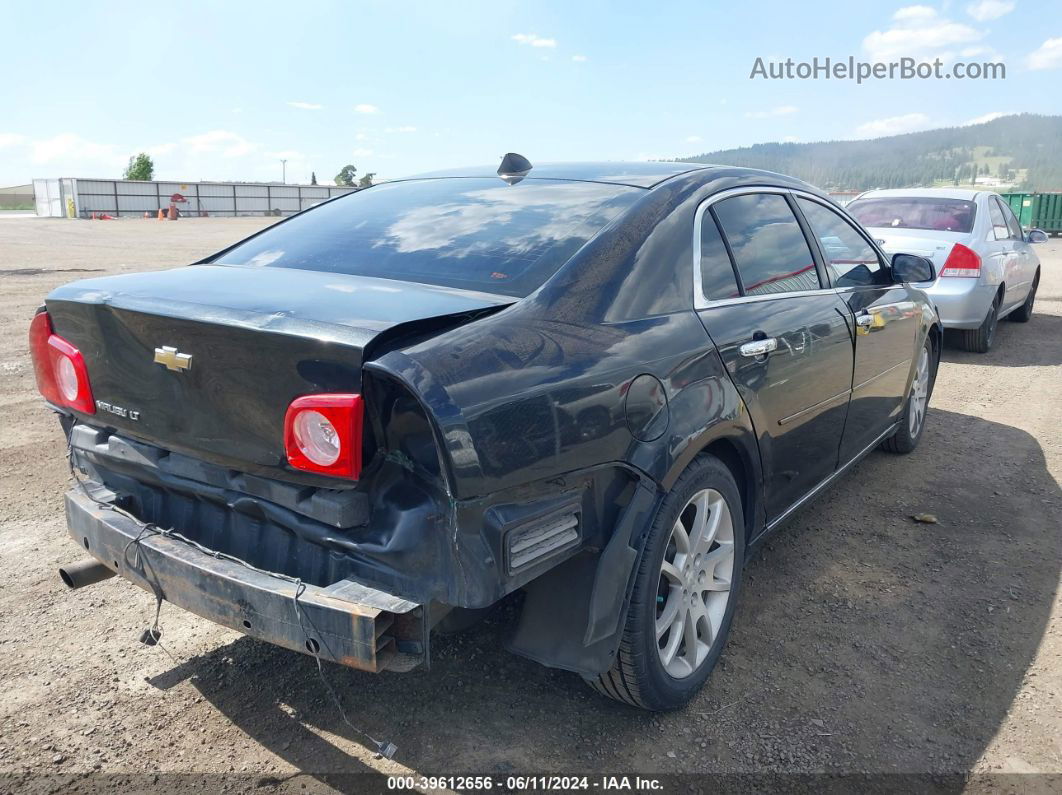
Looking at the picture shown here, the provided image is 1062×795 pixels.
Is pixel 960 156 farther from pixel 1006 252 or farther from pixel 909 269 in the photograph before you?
pixel 909 269

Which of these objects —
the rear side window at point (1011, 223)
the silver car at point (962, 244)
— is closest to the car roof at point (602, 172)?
the silver car at point (962, 244)

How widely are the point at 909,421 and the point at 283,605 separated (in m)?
4.21

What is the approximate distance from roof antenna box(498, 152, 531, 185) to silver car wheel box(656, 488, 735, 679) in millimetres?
1485

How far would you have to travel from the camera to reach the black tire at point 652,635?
93.4 inches

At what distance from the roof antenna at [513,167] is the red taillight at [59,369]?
1.67 meters

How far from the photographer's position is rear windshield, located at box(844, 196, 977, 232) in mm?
8539

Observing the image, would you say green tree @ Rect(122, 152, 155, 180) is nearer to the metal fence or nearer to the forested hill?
the metal fence

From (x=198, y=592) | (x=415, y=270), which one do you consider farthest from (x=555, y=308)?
(x=198, y=592)

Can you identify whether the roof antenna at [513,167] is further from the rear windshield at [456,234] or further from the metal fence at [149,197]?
the metal fence at [149,197]

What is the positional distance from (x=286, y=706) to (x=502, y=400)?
4.59 feet

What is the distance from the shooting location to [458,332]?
2080 mm

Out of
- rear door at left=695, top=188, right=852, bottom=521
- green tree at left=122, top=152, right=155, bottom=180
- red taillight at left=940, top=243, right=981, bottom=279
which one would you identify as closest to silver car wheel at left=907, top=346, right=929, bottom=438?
rear door at left=695, top=188, right=852, bottom=521

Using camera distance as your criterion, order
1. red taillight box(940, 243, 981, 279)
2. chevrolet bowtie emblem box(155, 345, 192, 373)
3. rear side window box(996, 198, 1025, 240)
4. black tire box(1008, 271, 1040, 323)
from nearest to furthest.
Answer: chevrolet bowtie emblem box(155, 345, 192, 373) → red taillight box(940, 243, 981, 279) → rear side window box(996, 198, 1025, 240) → black tire box(1008, 271, 1040, 323)

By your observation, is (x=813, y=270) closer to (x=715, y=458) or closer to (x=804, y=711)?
(x=715, y=458)
